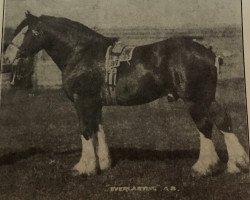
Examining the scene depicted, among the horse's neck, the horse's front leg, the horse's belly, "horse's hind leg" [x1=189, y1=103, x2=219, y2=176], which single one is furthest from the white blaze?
"horse's hind leg" [x1=189, y1=103, x2=219, y2=176]

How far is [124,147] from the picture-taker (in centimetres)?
154

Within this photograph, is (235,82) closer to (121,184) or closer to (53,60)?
(121,184)

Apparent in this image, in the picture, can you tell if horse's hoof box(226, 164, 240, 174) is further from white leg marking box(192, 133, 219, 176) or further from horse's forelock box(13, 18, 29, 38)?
horse's forelock box(13, 18, 29, 38)

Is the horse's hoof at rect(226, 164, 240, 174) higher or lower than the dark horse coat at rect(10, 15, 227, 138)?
lower

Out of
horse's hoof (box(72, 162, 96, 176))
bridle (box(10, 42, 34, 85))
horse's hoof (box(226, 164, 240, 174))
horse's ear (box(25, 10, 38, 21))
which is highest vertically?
horse's ear (box(25, 10, 38, 21))

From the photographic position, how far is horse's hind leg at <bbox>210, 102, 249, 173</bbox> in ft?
4.92

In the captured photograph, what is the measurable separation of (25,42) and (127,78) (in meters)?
0.42

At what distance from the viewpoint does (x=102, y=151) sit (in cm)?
154

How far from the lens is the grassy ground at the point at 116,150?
58.3 inches

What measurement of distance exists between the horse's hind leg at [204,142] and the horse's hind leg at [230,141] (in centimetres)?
3

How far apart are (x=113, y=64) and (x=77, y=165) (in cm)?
40

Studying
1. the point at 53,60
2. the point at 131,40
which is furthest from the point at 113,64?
the point at 53,60

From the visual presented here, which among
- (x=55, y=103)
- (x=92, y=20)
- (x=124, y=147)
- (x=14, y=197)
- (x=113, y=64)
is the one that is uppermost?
(x=92, y=20)

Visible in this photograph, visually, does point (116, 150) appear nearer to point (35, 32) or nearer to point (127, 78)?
point (127, 78)
